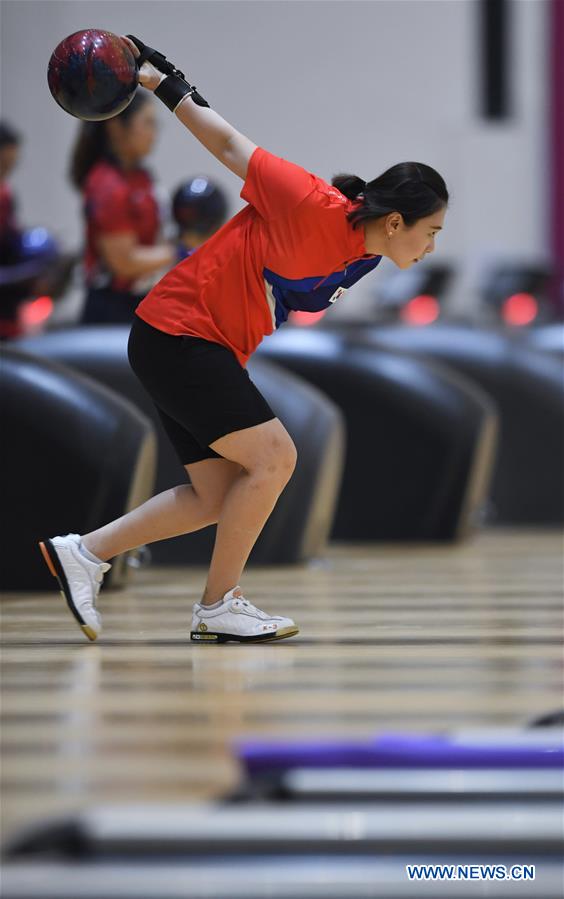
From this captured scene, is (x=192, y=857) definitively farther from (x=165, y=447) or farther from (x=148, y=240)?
(x=148, y=240)

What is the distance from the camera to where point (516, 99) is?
13.9 meters

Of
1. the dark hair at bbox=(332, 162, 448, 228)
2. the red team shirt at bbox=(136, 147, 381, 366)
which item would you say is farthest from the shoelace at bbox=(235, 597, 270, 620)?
the dark hair at bbox=(332, 162, 448, 228)

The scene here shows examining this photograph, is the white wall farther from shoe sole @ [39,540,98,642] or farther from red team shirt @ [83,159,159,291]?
shoe sole @ [39,540,98,642]

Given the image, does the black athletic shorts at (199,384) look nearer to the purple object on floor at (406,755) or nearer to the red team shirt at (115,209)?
the purple object on floor at (406,755)

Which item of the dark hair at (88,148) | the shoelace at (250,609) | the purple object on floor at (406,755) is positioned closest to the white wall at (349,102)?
the dark hair at (88,148)

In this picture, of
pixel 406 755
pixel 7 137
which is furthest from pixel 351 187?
pixel 7 137

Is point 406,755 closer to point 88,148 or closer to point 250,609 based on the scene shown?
point 250,609

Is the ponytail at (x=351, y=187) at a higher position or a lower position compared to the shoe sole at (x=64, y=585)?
higher

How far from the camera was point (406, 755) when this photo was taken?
72.9 inches

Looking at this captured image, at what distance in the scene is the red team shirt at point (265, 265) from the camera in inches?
121

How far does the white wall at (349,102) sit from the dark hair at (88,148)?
2899mm

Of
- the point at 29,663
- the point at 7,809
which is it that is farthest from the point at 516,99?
the point at 7,809

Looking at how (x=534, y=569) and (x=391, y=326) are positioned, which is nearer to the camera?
(x=534, y=569)

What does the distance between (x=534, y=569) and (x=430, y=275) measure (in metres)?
6.80
